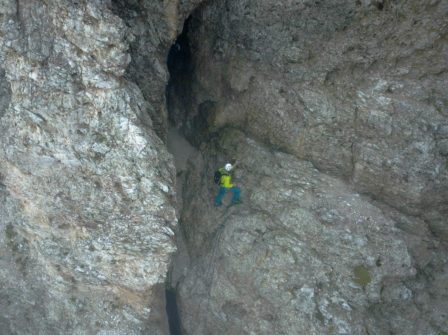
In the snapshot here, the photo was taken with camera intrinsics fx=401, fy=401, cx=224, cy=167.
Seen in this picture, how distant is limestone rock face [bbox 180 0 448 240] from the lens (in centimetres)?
1533

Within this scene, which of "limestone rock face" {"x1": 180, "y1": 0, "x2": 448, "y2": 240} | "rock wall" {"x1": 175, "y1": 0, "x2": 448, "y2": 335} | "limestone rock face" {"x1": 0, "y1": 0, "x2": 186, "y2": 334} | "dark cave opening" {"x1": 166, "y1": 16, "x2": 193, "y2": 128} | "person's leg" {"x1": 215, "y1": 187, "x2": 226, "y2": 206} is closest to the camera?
"limestone rock face" {"x1": 0, "y1": 0, "x2": 186, "y2": 334}

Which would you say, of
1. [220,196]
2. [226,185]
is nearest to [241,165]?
[226,185]

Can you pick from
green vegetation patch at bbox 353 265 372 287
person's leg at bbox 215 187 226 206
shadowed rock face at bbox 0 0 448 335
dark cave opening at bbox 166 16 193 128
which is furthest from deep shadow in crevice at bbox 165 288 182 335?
green vegetation patch at bbox 353 265 372 287

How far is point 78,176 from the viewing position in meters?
15.7

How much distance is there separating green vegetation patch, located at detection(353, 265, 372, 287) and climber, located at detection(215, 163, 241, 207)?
20.5 ft

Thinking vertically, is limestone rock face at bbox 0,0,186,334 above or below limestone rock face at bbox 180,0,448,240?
below

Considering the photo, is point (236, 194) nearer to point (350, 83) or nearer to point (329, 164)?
point (329, 164)

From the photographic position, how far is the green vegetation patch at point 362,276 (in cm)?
1697

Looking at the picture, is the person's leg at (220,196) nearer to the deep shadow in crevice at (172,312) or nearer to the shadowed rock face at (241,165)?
the shadowed rock face at (241,165)

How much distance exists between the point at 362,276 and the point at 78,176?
1241 cm

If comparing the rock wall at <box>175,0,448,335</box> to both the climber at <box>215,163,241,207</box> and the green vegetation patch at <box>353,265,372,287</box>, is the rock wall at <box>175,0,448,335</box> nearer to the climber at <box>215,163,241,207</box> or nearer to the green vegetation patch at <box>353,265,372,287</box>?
the green vegetation patch at <box>353,265,372,287</box>

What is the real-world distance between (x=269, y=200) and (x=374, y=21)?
8.77m

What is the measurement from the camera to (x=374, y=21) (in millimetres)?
15234

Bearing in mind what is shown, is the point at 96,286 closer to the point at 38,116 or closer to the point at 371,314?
the point at 38,116
